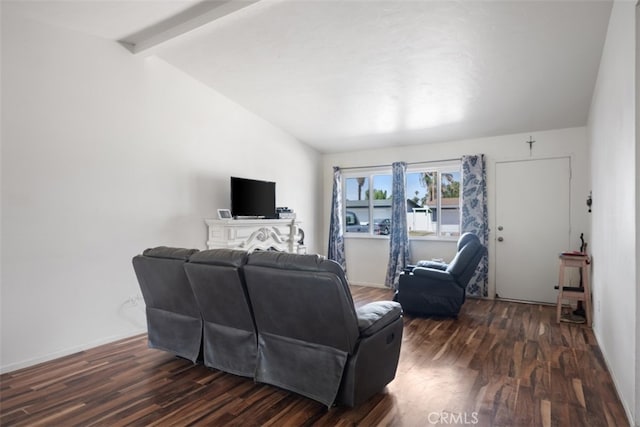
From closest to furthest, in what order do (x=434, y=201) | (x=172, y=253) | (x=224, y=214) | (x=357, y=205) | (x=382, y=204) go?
(x=172, y=253), (x=224, y=214), (x=434, y=201), (x=382, y=204), (x=357, y=205)

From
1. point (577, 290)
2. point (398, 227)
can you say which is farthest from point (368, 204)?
point (577, 290)

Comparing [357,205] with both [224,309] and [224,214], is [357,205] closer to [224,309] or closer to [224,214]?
[224,214]

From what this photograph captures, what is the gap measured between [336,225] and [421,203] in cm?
161

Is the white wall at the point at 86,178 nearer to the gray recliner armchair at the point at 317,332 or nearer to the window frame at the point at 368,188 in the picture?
the gray recliner armchair at the point at 317,332

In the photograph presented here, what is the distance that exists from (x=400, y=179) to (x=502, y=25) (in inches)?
128

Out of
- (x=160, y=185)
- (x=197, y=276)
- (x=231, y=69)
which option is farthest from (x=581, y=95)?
(x=160, y=185)

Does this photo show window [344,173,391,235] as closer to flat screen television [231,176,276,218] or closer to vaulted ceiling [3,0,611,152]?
vaulted ceiling [3,0,611,152]

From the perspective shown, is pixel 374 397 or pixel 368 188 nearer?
pixel 374 397

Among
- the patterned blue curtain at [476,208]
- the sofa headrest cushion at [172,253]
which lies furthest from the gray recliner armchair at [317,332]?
the patterned blue curtain at [476,208]

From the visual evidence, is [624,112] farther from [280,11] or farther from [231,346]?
[231,346]

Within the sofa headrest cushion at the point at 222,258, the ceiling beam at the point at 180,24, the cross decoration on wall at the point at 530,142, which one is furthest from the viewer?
the cross decoration on wall at the point at 530,142

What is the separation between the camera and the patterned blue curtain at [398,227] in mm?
5953

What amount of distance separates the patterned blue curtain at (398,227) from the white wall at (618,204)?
277 cm

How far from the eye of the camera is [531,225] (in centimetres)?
505
